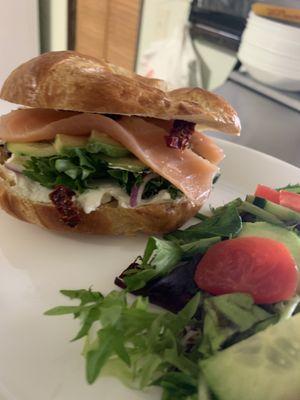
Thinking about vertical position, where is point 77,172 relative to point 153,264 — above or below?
above

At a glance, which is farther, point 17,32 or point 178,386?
point 17,32

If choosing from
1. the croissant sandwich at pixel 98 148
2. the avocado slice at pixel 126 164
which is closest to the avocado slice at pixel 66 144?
the croissant sandwich at pixel 98 148

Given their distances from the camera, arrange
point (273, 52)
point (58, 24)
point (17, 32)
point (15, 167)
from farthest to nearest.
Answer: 1. point (58, 24)
2. point (17, 32)
3. point (273, 52)
4. point (15, 167)

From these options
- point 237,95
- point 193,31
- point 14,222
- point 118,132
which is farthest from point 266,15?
point 14,222

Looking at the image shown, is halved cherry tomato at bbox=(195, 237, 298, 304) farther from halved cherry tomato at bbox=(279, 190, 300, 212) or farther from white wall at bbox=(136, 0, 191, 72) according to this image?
white wall at bbox=(136, 0, 191, 72)

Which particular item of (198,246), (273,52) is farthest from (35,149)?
(273,52)

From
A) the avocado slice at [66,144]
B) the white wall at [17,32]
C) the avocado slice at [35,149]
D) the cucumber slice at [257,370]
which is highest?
the avocado slice at [66,144]

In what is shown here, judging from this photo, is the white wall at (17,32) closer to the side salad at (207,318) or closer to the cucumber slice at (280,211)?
the cucumber slice at (280,211)

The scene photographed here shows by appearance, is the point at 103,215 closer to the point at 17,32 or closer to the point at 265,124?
the point at 265,124
